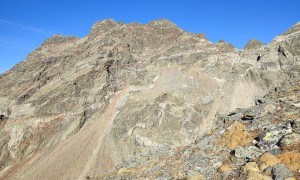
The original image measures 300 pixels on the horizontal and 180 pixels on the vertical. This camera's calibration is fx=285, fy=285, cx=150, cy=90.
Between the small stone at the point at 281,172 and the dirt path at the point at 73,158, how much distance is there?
126ft

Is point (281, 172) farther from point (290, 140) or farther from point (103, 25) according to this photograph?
point (103, 25)

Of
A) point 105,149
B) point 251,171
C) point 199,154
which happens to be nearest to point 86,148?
point 105,149

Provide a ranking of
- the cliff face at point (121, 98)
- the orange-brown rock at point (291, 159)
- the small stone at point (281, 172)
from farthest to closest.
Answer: the cliff face at point (121, 98), the orange-brown rock at point (291, 159), the small stone at point (281, 172)

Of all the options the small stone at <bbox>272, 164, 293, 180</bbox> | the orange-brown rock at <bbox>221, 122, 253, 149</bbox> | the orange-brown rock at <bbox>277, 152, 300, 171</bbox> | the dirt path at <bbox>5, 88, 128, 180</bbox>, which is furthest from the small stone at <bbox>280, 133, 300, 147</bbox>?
the dirt path at <bbox>5, 88, 128, 180</bbox>

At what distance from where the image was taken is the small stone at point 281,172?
1286 centimetres

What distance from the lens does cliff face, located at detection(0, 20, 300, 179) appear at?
52438 millimetres

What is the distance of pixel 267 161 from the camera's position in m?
14.3

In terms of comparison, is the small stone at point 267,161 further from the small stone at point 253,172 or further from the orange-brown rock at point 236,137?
the orange-brown rock at point 236,137

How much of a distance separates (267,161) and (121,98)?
53.1m

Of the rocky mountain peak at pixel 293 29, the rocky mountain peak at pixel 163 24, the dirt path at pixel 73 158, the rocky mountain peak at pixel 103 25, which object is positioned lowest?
the dirt path at pixel 73 158

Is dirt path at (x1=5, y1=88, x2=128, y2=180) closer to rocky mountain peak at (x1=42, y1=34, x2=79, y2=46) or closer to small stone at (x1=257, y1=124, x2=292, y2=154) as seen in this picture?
small stone at (x1=257, y1=124, x2=292, y2=154)

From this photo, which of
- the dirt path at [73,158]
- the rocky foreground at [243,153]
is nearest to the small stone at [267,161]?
the rocky foreground at [243,153]

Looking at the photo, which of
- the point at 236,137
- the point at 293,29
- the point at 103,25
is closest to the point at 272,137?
the point at 236,137

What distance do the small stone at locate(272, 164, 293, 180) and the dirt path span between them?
38.3m
